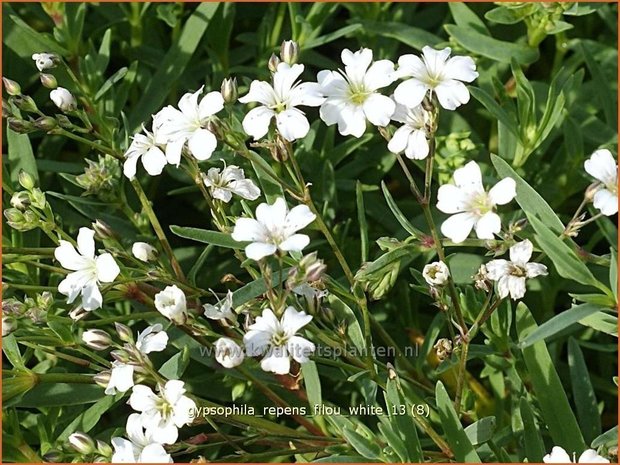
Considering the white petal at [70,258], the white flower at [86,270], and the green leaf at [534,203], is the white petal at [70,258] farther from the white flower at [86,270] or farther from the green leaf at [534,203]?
the green leaf at [534,203]

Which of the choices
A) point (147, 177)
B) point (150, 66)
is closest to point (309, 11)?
point (150, 66)

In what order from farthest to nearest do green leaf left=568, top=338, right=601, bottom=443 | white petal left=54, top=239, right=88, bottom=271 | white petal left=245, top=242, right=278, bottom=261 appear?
1. green leaf left=568, top=338, right=601, bottom=443
2. white petal left=54, top=239, right=88, bottom=271
3. white petal left=245, top=242, right=278, bottom=261

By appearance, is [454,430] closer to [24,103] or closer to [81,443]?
[81,443]

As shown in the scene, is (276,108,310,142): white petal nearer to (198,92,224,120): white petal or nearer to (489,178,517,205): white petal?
(198,92,224,120): white petal

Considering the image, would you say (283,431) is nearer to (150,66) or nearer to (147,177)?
(147,177)

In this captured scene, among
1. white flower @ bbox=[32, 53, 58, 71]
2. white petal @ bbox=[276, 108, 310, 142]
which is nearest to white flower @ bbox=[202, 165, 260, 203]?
white petal @ bbox=[276, 108, 310, 142]

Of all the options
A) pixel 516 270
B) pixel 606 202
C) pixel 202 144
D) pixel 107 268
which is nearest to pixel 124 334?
pixel 107 268
